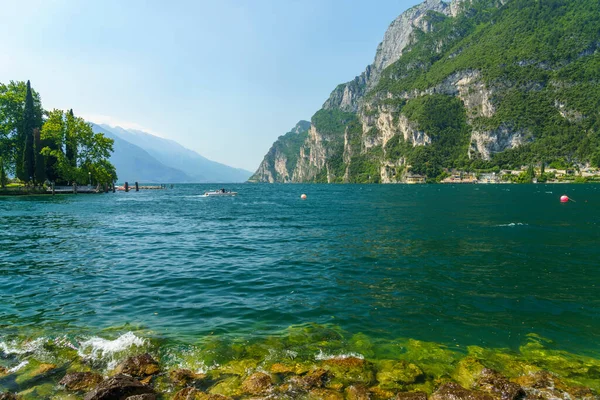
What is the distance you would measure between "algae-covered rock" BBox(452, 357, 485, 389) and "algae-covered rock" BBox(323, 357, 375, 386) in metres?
2.34

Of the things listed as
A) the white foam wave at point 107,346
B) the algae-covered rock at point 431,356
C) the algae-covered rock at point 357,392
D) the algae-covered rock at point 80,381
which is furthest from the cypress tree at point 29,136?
the algae-covered rock at point 357,392

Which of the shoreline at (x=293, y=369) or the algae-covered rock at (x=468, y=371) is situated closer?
the shoreline at (x=293, y=369)

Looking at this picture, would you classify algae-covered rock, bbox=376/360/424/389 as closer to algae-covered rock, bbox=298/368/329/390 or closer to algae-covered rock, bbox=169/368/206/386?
algae-covered rock, bbox=298/368/329/390

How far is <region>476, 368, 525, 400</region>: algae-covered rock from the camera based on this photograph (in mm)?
8102

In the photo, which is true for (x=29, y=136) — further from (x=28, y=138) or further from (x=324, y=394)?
(x=324, y=394)

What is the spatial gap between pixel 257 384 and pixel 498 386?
6.12 metres

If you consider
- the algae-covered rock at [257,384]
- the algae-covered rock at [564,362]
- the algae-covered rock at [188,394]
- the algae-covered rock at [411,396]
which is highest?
the algae-covered rock at [411,396]

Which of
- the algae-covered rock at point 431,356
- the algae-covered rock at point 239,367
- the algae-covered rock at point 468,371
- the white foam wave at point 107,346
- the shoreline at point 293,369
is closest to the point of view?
the shoreline at point 293,369

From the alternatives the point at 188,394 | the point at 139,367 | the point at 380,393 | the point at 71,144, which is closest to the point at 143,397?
the point at 188,394

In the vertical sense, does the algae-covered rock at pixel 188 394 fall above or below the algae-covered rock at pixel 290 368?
above

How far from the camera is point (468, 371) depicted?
30.6 ft

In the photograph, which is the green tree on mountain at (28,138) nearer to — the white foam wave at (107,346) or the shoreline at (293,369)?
the shoreline at (293,369)

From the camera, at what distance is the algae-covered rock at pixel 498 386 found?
8.10 m

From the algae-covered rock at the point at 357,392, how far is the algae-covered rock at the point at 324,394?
0.19 metres
